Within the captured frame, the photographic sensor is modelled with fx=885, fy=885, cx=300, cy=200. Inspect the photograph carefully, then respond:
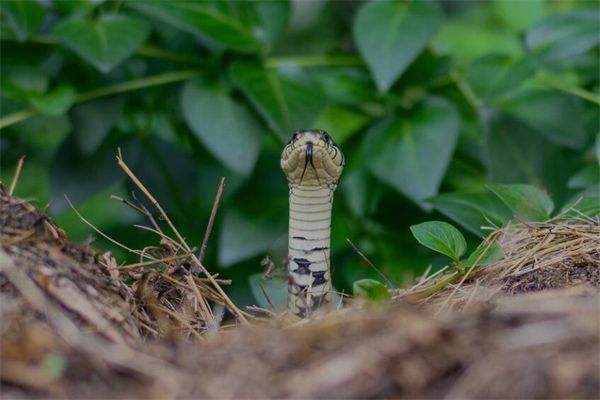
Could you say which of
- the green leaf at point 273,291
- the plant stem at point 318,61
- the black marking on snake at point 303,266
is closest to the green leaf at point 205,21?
the plant stem at point 318,61

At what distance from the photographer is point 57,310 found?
68.3 inches

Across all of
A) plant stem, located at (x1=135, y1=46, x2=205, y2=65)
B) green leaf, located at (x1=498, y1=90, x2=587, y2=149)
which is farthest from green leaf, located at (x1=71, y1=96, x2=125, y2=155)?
green leaf, located at (x1=498, y1=90, x2=587, y2=149)

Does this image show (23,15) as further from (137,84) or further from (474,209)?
(474,209)

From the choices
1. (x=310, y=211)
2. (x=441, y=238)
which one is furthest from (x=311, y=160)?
(x=441, y=238)

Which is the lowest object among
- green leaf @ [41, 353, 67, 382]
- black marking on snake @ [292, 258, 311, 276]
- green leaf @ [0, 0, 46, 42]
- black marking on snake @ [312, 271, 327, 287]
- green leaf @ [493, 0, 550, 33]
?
black marking on snake @ [312, 271, 327, 287]

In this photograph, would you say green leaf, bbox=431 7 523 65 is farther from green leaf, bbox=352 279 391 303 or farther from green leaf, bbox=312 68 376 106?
green leaf, bbox=352 279 391 303

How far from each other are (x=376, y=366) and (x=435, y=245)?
77 cm

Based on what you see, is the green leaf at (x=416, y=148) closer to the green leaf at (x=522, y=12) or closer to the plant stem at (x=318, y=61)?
the plant stem at (x=318, y=61)

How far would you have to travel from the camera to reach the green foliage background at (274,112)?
324 centimetres

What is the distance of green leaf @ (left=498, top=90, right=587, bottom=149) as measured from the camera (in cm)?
342

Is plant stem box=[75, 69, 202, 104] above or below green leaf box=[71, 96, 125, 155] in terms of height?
above

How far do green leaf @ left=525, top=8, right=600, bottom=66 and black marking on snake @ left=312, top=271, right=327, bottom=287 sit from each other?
1492 mm

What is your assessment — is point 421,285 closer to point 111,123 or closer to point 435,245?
point 435,245

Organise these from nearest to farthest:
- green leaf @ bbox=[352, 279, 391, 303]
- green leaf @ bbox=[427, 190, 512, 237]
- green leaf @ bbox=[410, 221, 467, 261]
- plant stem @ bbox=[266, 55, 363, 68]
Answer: green leaf @ bbox=[352, 279, 391, 303] → green leaf @ bbox=[410, 221, 467, 261] → green leaf @ bbox=[427, 190, 512, 237] → plant stem @ bbox=[266, 55, 363, 68]
